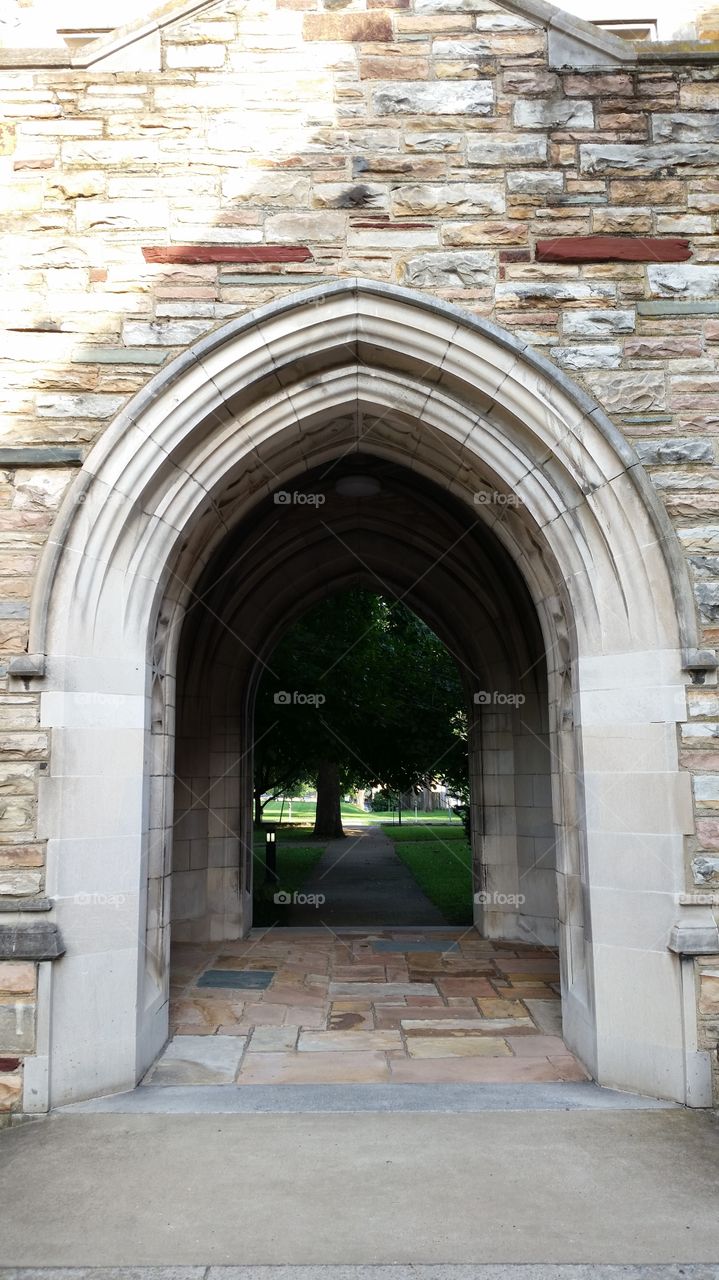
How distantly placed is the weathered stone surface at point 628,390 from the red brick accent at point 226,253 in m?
1.54

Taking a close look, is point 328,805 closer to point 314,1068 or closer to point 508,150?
point 314,1068

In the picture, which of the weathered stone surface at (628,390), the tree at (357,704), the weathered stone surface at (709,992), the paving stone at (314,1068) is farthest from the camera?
the tree at (357,704)

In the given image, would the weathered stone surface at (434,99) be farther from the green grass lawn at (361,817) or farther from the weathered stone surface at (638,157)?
the green grass lawn at (361,817)

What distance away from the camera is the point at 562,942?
427cm

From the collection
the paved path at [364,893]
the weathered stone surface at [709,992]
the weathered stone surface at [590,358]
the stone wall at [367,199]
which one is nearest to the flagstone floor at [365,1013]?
the weathered stone surface at [709,992]

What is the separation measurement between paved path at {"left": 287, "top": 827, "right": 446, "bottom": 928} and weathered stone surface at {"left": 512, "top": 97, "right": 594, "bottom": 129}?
20.6ft

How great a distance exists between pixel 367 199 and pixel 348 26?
92cm

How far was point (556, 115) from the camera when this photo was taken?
4.25 metres

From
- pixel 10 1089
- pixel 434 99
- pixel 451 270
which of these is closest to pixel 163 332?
pixel 451 270

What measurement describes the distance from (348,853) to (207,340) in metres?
12.9

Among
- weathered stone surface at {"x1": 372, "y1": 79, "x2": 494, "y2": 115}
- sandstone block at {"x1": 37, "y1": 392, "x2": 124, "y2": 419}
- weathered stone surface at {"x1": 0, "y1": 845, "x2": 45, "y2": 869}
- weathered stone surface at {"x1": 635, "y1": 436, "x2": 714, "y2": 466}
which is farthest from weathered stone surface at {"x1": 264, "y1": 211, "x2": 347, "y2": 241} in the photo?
weathered stone surface at {"x1": 0, "y1": 845, "x2": 45, "y2": 869}

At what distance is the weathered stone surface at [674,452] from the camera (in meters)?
4.00

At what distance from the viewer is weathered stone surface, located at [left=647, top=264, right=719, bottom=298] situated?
13.6 feet

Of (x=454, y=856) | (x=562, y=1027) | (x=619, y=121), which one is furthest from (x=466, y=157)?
(x=454, y=856)
